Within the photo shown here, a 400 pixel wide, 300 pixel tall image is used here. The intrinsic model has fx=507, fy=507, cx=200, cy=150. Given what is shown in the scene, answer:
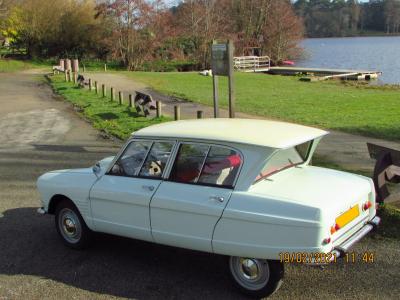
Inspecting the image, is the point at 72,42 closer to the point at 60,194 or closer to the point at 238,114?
the point at 238,114

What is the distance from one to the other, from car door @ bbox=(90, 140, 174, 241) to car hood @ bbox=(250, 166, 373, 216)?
3.74ft

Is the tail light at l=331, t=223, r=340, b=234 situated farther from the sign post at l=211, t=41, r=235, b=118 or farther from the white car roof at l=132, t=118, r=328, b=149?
the sign post at l=211, t=41, r=235, b=118

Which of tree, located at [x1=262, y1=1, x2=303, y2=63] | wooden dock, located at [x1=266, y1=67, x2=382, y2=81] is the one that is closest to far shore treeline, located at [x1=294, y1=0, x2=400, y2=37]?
tree, located at [x1=262, y1=1, x2=303, y2=63]

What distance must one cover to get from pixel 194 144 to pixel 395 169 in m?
3.19

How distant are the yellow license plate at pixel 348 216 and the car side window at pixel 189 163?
136 cm

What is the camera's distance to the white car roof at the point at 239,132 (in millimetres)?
→ 4621

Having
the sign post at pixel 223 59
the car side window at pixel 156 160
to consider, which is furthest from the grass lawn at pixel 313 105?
the car side window at pixel 156 160

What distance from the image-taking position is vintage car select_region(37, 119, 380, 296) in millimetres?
4262

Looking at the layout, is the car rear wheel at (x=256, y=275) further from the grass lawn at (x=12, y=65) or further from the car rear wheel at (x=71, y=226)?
the grass lawn at (x=12, y=65)

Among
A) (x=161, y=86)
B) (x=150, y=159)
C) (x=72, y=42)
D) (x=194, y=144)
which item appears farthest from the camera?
(x=72, y=42)

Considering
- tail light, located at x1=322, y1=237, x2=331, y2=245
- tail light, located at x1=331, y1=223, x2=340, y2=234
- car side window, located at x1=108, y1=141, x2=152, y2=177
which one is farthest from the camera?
car side window, located at x1=108, y1=141, x2=152, y2=177

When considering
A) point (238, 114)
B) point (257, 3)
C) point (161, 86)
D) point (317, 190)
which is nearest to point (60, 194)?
point (317, 190)

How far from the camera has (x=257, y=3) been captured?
193 ft

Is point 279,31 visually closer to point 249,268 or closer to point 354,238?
point 354,238
